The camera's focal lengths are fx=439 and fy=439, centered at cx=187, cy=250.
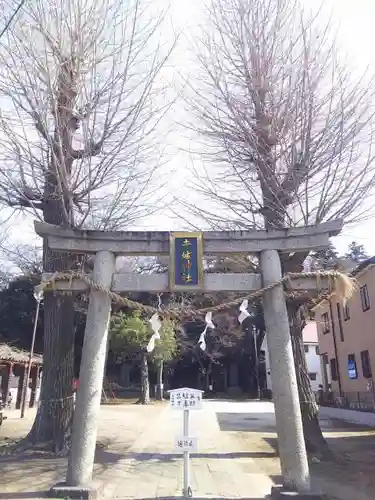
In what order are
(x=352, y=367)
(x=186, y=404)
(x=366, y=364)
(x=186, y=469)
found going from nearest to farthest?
1. (x=186, y=469)
2. (x=186, y=404)
3. (x=366, y=364)
4. (x=352, y=367)

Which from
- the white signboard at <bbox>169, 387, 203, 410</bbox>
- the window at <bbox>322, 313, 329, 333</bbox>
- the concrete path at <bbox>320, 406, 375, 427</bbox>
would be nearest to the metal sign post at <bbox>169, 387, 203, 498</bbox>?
the white signboard at <bbox>169, 387, 203, 410</bbox>

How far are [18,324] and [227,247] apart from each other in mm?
29635

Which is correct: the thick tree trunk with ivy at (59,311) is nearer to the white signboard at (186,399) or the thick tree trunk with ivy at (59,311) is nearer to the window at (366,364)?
the white signboard at (186,399)

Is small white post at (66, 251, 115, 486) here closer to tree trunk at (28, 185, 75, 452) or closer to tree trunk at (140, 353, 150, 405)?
tree trunk at (28, 185, 75, 452)

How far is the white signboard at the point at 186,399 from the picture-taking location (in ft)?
21.5

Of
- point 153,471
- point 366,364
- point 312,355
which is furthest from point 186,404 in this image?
point 312,355

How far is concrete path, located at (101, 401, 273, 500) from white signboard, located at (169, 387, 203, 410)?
1.22m

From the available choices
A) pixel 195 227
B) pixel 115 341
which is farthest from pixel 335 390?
pixel 195 227

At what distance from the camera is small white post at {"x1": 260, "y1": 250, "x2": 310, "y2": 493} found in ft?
19.6

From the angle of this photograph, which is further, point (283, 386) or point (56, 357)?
point (56, 357)

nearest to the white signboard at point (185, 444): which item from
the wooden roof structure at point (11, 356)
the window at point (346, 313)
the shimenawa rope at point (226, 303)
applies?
the shimenawa rope at point (226, 303)

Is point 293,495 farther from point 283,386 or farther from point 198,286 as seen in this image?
point 198,286

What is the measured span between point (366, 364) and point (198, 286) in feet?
47.7

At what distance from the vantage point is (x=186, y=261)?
22.6 feet
